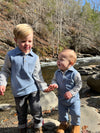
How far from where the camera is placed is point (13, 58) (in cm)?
187

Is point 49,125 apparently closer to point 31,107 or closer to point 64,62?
point 31,107

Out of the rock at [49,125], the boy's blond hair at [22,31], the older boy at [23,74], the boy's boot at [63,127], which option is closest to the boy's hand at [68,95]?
the older boy at [23,74]

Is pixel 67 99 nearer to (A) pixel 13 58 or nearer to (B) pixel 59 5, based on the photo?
(A) pixel 13 58

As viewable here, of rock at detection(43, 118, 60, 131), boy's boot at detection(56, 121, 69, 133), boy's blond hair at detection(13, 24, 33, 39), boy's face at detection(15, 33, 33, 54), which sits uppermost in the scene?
boy's blond hair at detection(13, 24, 33, 39)

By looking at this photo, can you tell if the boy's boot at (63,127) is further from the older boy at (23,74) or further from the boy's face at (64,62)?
the boy's face at (64,62)

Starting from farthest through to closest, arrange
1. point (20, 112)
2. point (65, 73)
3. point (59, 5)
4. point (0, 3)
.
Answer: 1. point (59, 5)
2. point (0, 3)
3. point (65, 73)
4. point (20, 112)

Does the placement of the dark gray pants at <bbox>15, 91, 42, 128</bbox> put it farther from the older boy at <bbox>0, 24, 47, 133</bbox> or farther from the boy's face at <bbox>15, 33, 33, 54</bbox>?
the boy's face at <bbox>15, 33, 33, 54</bbox>

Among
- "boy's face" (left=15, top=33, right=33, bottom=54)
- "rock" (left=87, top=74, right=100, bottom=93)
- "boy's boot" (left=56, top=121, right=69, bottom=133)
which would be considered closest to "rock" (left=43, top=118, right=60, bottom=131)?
"boy's boot" (left=56, top=121, right=69, bottom=133)

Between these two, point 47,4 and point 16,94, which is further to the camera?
point 47,4

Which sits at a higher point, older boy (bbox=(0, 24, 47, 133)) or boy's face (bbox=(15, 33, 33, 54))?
boy's face (bbox=(15, 33, 33, 54))

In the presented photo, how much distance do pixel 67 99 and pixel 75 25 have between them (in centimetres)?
3538

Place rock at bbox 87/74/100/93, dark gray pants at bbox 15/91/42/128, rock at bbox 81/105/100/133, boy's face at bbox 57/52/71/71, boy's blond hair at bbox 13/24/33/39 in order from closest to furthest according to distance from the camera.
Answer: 1. boy's blond hair at bbox 13/24/33/39
2. dark gray pants at bbox 15/91/42/128
3. boy's face at bbox 57/52/71/71
4. rock at bbox 81/105/100/133
5. rock at bbox 87/74/100/93

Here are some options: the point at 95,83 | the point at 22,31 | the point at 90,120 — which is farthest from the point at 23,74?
the point at 95,83

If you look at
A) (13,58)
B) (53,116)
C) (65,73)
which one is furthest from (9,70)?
(53,116)
